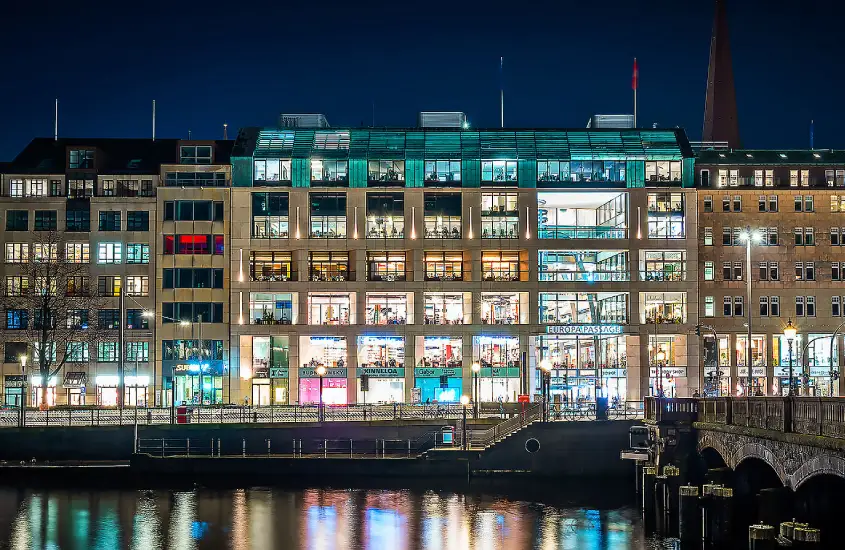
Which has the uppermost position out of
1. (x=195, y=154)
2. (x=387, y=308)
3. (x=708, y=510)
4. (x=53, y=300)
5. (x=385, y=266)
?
(x=195, y=154)

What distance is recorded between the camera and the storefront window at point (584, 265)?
12238 cm

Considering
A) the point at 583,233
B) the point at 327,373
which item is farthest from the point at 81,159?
the point at 583,233

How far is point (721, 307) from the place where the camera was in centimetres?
12744

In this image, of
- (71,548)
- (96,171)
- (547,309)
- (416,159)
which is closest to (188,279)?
(96,171)

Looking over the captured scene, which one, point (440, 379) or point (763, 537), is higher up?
point (440, 379)

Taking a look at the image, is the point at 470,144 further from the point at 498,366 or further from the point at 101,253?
the point at 101,253

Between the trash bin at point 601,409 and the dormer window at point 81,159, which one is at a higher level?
the dormer window at point 81,159

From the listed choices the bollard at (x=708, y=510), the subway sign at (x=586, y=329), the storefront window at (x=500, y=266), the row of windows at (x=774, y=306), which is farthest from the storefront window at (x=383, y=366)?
the bollard at (x=708, y=510)

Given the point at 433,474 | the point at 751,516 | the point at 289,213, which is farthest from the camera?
the point at 289,213

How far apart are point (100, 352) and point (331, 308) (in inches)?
893

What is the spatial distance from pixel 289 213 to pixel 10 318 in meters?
28.8

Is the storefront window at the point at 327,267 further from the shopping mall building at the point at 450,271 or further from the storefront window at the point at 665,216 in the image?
the storefront window at the point at 665,216

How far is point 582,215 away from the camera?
419 ft

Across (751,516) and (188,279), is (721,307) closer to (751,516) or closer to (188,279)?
(188,279)
